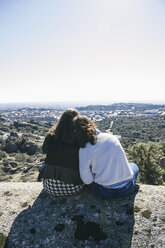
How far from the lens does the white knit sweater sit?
3.61 meters

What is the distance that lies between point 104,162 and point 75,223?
71.5 inches

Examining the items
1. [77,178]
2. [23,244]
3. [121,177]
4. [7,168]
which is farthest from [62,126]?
[7,168]

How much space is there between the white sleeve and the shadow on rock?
45.7 inches

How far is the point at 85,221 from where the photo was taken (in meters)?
3.95

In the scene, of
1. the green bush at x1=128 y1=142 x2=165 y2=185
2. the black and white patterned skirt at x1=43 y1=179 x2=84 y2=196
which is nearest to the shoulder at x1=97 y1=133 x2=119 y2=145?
the black and white patterned skirt at x1=43 y1=179 x2=84 y2=196

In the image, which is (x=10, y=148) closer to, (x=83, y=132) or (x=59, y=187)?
(x=59, y=187)

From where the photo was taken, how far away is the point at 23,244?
355 centimetres

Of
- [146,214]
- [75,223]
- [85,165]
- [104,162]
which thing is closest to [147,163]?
[146,214]

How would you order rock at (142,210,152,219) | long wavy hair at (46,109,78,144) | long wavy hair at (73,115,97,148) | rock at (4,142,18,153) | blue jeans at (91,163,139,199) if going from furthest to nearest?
rock at (4,142,18,153) → blue jeans at (91,163,139,199) → rock at (142,210,152,219) → long wavy hair at (46,109,78,144) → long wavy hair at (73,115,97,148)

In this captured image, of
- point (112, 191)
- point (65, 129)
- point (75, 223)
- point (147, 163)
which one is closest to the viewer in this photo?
point (65, 129)

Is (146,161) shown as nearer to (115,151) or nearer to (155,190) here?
(155,190)

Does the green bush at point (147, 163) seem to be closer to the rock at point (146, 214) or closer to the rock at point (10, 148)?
the rock at point (146, 214)

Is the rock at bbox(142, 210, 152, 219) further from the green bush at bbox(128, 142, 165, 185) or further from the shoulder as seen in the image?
the green bush at bbox(128, 142, 165, 185)

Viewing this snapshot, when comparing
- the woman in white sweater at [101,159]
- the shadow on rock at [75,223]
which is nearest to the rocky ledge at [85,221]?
the shadow on rock at [75,223]
